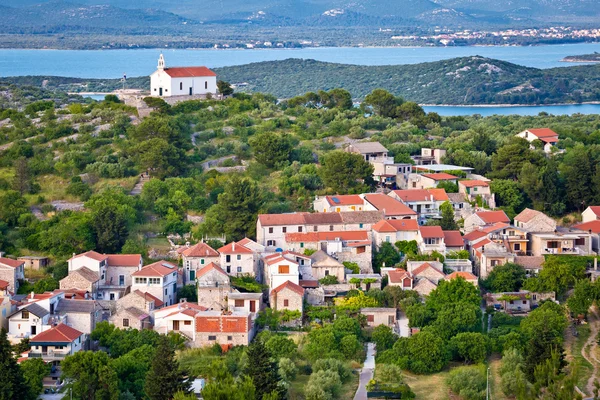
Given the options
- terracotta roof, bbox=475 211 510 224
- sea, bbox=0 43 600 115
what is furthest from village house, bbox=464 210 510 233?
sea, bbox=0 43 600 115

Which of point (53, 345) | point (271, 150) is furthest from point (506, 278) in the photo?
point (271, 150)

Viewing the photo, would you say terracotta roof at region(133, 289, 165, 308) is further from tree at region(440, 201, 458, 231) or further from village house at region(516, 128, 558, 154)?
village house at region(516, 128, 558, 154)

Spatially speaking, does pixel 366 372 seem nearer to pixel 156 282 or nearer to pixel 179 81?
pixel 156 282

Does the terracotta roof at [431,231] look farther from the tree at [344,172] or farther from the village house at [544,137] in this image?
the village house at [544,137]

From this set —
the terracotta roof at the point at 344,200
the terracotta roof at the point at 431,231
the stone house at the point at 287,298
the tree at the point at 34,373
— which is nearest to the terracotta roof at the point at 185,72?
the terracotta roof at the point at 344,200

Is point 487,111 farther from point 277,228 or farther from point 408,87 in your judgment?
point 277,228

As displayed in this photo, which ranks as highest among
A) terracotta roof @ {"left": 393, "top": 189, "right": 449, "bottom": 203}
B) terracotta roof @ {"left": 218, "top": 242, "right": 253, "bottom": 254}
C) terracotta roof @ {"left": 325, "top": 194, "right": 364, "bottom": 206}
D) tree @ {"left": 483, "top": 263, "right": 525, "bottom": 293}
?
terracotta roof @ {"left": 393, "top": 189, "right": 449, "bottom": 203}
